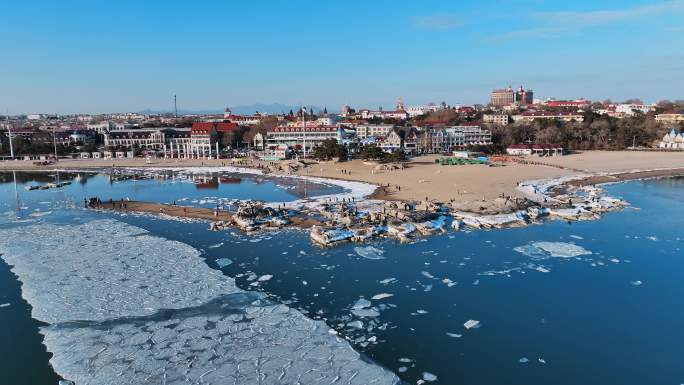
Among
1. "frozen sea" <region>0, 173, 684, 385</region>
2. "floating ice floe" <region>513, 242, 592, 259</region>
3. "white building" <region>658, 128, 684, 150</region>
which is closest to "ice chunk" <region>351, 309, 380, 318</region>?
"frozen sea" <region>0, 173, 684, 385</region>

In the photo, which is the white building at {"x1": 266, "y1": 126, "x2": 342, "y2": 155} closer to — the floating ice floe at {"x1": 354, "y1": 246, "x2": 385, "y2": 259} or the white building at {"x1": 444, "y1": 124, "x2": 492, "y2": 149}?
the white building at {"x1": 444, "y1": 124, "x2": 492, "y2": 149}

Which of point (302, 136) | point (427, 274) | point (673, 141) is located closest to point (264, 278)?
point (427, 274)

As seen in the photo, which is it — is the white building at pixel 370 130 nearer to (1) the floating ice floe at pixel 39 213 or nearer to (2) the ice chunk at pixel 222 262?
(1) the floating ice floe at pixel 39 213

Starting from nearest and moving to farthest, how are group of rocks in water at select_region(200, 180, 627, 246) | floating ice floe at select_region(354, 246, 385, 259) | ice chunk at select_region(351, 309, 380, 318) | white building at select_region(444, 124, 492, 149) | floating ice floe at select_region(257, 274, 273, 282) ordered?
ice chunk at select_region(351, 309, 380, 318) < floating ice floe at select_region(257, 274, 273, 282) < floating ice floe at select_region(354, 246, 385, 259) < group of rocks in water at select_region(200, 180, 627, 246) < white building at select_region(444, 124, 492, 149)

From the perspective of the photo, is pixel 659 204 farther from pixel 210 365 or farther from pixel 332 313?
pixel 210 365

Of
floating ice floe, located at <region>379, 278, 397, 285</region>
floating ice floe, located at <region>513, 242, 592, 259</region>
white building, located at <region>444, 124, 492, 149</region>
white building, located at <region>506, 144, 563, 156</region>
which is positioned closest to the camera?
floating ice floe, located at <region>379, 278, 397, 285</region>

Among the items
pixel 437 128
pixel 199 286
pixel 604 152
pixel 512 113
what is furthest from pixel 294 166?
pixel 512 113

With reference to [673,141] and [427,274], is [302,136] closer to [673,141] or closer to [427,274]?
[673,141]

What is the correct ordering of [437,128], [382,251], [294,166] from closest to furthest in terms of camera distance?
[382,251], [294,166], [437,128]
